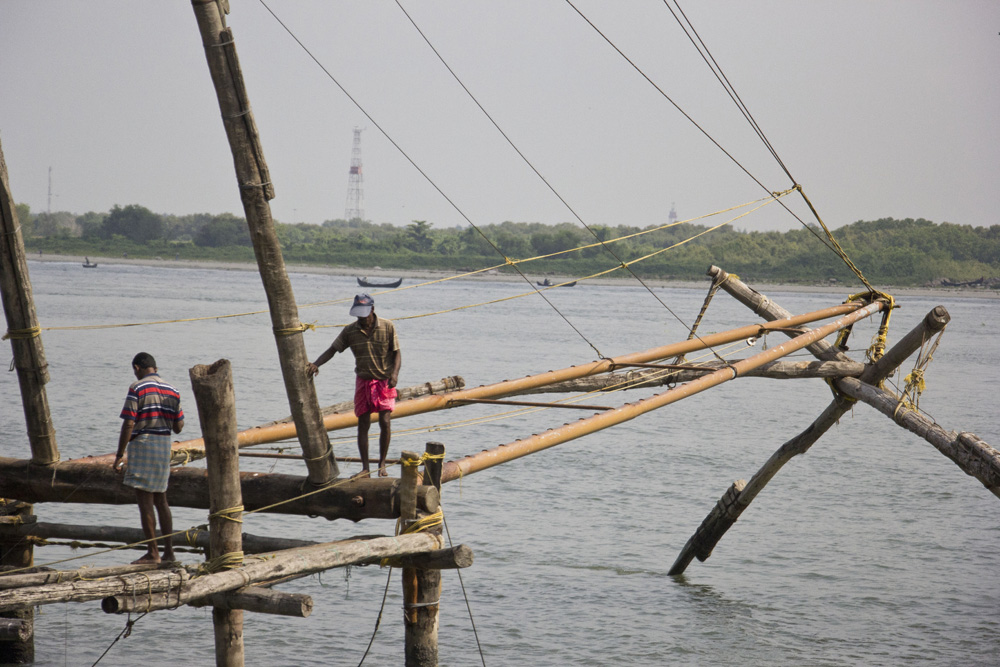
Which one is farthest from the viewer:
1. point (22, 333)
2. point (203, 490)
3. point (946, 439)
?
point (946, 439)

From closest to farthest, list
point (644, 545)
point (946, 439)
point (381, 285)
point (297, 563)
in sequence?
1. point (297, 563)
2. point (946, 439)
3. point (644, 545)
4. point (381, 285)

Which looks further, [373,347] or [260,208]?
[373,347]

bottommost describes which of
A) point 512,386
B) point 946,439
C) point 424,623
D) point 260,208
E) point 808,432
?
point 424,623

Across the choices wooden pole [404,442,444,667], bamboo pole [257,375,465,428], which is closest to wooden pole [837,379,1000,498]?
bamboo pole [257,375,465,428]

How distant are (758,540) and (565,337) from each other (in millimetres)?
37271

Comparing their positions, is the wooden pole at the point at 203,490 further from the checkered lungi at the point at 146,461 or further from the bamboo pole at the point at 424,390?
the bamboo pole at the point at 424,390

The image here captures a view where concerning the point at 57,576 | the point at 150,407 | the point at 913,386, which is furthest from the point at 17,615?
the point at 913,386

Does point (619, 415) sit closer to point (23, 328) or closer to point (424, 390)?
point (424, 390)

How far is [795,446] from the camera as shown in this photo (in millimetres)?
11953

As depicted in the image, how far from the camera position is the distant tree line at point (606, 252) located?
350 feet

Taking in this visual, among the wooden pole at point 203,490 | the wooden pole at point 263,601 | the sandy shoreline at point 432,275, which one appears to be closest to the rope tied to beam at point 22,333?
the wooden pole at point 203,490

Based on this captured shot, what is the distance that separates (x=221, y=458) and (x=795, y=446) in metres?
7.92

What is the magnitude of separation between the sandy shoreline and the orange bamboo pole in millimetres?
85494

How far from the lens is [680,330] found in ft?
191
